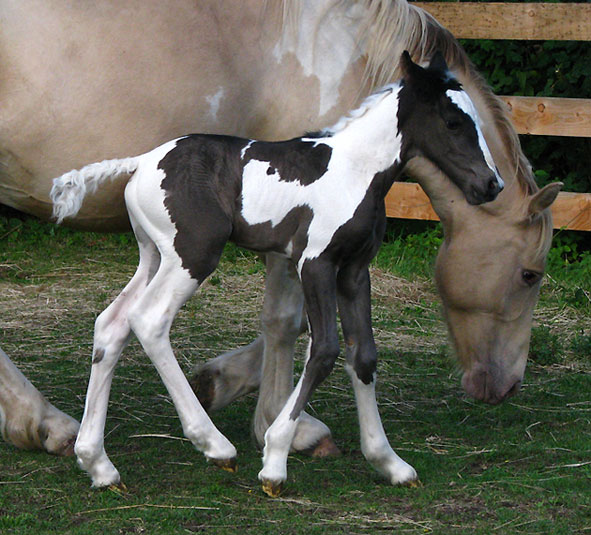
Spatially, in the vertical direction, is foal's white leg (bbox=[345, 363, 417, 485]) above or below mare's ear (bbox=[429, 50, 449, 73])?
below

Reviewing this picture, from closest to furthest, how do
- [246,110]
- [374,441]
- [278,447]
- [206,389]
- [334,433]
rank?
[278,447]
[374,441]
[246,110]
[334,433]
[206,389]

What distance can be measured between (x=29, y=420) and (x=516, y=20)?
462cm

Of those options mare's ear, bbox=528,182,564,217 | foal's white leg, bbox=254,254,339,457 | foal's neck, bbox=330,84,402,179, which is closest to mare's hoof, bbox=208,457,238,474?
foal's white leg, bbox=254,254,339,457

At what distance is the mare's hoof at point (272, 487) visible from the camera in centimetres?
323

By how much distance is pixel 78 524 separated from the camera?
3.04 meters

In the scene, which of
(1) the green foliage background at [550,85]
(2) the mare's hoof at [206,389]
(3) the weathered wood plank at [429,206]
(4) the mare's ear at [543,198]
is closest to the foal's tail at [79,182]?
(2) the mare's hoof at [206,389]

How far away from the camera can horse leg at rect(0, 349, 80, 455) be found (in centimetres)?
381

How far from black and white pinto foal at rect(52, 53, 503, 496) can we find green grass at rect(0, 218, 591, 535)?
169 millimetres

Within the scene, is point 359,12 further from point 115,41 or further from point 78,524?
point 78,524

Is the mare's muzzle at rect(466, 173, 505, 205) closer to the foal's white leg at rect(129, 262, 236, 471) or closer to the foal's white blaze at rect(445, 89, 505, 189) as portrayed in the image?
the foal's white blaze at rect(445, 89, 505, 189)

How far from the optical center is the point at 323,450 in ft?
12.7

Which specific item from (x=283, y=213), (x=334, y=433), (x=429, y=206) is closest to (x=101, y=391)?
(x=283, y=213)

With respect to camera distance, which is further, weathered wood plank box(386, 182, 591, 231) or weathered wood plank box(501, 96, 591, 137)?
weathered wood plank box(386, 182, 591, 231)

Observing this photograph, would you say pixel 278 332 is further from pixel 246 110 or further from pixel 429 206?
pixel 429 206
